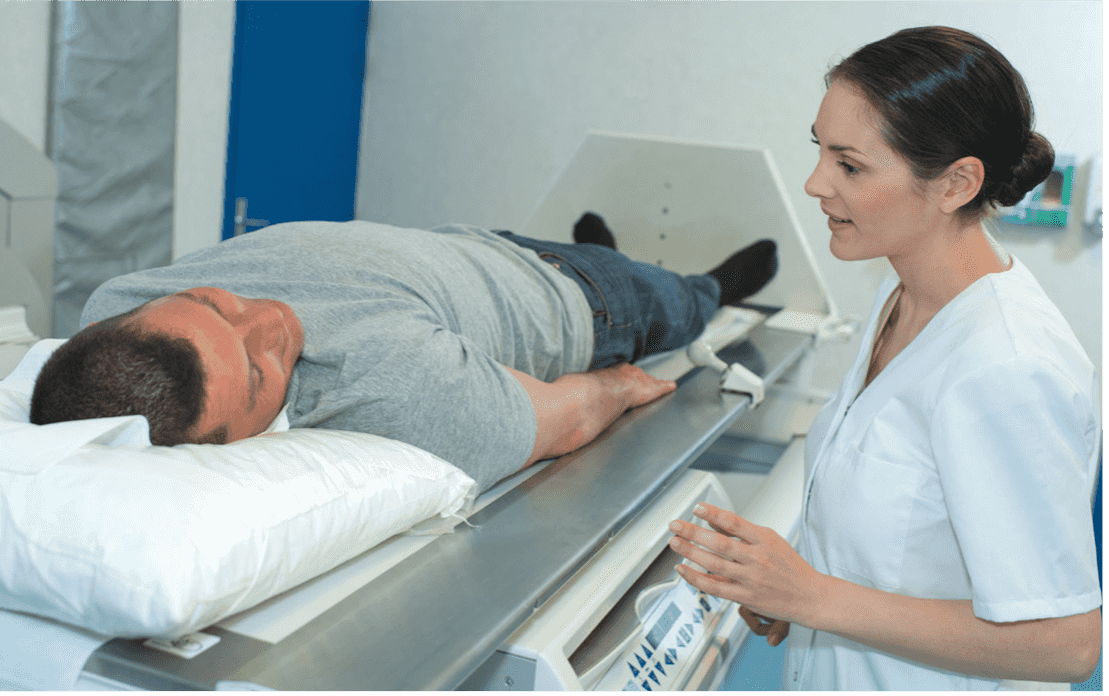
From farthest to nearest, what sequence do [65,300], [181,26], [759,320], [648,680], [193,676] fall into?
[181,26], [65,300], [759,320], [648,680], [193,676]

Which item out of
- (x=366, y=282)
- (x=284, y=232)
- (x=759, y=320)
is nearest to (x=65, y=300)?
(x=284, y=232)

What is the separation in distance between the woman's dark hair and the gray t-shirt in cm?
63

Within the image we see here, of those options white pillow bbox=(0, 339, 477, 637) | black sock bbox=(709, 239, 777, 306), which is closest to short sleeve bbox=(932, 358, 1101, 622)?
white pillow bbox=(0, 339, 477, 637)

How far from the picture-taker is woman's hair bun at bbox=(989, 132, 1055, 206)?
914 mm

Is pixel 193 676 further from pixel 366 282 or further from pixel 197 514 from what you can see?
pixel 366 282

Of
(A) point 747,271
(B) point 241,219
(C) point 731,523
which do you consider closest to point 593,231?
(A) point 747,271

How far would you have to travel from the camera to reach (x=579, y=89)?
406 cm

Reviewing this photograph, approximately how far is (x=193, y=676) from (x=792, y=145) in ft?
11.4

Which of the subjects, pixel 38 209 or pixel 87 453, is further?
pixel 38 209

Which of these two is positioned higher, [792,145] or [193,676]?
[792,145]

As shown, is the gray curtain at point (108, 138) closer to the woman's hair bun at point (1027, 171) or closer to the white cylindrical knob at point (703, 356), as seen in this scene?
the white cylindrical knob at point (703, 356)

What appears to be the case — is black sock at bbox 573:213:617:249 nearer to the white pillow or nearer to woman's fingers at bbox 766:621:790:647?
woman's fingers at bbox 766:621:790:647

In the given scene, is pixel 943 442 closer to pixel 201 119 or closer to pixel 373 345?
pixel 373 345

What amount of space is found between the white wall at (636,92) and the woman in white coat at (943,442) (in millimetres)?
2525
